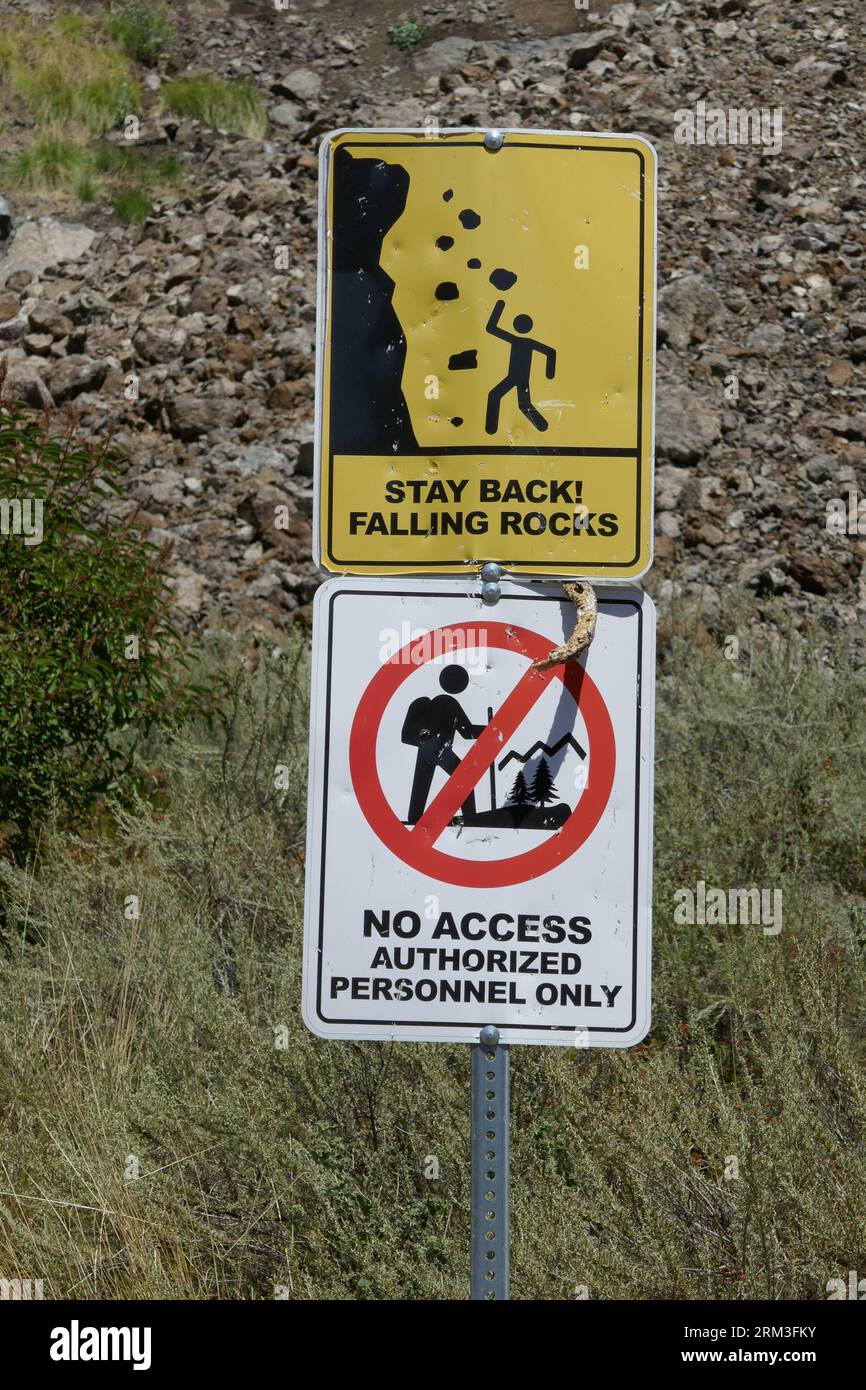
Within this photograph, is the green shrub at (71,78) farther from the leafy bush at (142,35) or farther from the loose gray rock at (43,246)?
the loose gray rock at (43,246)

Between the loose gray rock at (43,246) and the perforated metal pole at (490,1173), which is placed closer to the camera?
the perforated metal pole at (490,1173)

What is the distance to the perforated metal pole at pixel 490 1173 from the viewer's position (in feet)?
7.11

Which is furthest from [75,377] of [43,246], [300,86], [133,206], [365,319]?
[365,319]

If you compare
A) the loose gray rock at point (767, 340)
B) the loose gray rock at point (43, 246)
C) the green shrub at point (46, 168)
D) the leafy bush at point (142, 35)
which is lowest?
the loose gray rock at point (767, 340)

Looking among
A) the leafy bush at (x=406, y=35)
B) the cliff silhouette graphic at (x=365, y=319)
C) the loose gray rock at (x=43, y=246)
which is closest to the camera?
the cliff silhouette graphic at (x=365, y=319)

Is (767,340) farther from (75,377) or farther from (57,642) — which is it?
(57,642)

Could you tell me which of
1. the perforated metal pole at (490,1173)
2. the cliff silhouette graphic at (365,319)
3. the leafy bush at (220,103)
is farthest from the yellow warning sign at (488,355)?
the leafy bush at (220,103)

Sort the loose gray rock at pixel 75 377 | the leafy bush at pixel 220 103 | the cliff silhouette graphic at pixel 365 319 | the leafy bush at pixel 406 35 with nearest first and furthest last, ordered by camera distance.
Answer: the cliff silhouette graphic at pixel 365 319, the loose gray rock at pixel 75 377, the leafy bush at pixel 220 103, the leafy bush at pixel 406 35

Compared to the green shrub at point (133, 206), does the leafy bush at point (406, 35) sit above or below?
above

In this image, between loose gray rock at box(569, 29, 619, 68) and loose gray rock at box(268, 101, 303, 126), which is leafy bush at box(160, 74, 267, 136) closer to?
loose gray rock at box(268, 101, 303, 126)

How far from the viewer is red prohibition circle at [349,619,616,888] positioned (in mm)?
2193

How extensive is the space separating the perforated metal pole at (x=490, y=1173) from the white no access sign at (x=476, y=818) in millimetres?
52
